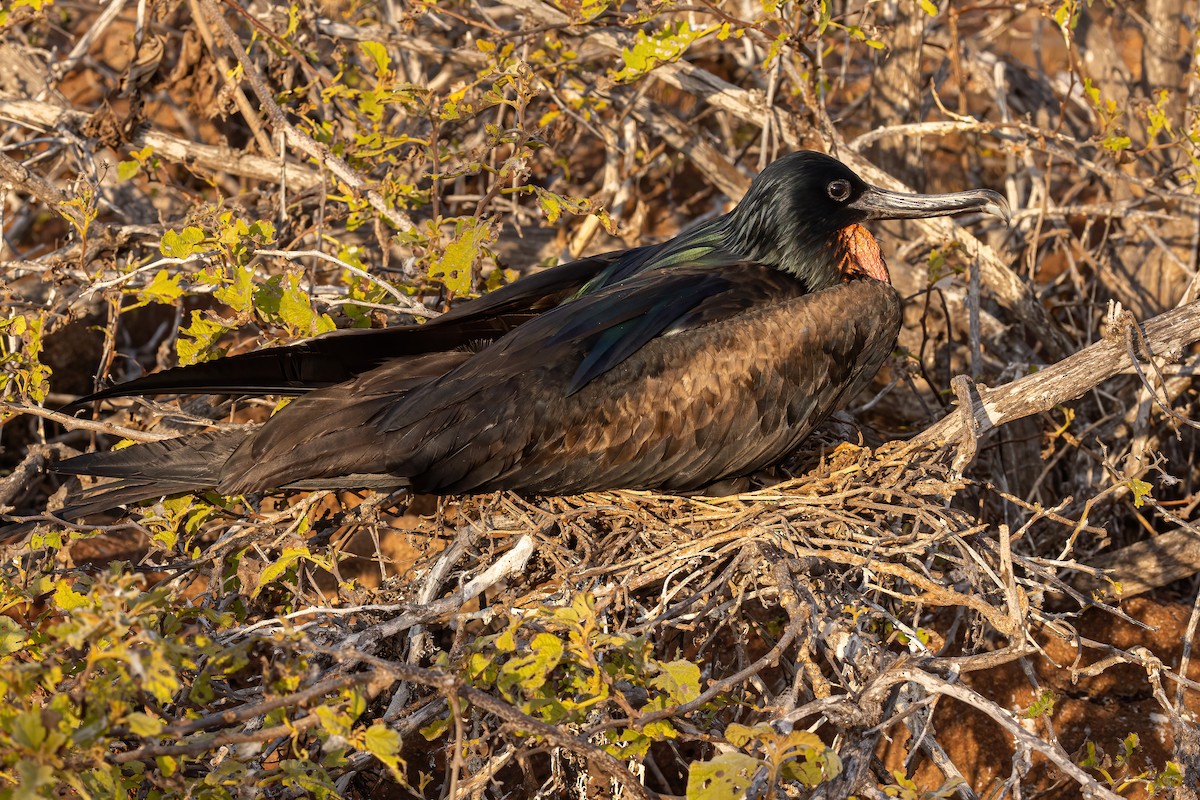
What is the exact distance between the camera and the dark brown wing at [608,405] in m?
2.76

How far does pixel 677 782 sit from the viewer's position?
3.22m

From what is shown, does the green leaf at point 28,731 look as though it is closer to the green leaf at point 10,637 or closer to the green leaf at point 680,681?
the green leaf at point 10,637

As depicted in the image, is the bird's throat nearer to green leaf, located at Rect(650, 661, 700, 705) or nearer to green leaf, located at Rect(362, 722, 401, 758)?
green leaf, located at Rect(650, 661, 700, 705)

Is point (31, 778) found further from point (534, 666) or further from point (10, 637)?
point (534, 666)

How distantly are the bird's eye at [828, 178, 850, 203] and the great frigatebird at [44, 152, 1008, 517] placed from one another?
0.26 meters

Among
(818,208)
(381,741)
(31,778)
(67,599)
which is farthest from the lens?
(818,208)

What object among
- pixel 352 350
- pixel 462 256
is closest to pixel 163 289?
pixel 352 350

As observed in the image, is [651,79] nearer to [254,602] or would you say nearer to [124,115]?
[124,115]

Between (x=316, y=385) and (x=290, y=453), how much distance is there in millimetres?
304

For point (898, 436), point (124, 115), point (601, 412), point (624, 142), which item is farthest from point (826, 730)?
point (124, 115)

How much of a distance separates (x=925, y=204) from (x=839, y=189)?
218 mm

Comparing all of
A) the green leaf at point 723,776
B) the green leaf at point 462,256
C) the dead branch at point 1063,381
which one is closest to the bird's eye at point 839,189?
the dead branch at point 1063,381

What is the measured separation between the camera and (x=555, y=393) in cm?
279

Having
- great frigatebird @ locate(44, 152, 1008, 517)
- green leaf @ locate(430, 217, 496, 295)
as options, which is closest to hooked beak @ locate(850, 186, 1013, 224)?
great frigatebird @ locate(44, 152, 1008, 517)
